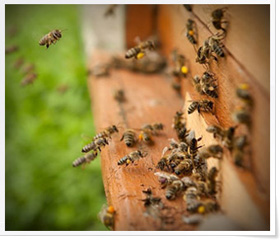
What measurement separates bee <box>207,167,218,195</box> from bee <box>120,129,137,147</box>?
0.93 meters

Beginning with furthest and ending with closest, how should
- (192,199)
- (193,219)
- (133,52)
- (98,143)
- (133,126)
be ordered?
(133,52)
(133,126)
(98,143)
(192,199)
(193,219)

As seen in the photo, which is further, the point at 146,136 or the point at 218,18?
the point at 146,136

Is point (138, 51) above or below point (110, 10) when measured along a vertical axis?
below

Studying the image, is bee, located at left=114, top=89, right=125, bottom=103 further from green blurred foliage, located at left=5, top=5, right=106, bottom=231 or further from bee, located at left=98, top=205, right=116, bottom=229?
bee, located at left=98, top=205, right=116, bottom=229

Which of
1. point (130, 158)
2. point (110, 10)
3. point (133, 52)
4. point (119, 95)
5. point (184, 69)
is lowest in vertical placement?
point (130, 158)

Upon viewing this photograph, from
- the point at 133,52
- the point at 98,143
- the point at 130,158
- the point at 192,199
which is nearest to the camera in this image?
the point at 192,199

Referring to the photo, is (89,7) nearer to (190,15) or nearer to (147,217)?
(190,15)

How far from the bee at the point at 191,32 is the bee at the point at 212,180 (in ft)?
4.46

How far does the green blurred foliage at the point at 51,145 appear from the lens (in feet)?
21.3

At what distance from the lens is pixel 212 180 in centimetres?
241

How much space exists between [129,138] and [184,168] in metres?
0.68

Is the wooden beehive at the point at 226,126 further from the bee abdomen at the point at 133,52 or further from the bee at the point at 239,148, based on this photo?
the bee abdomen at the point at 133,52

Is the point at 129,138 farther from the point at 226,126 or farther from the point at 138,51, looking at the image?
the point at 138,51

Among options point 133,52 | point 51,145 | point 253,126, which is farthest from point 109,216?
point 51,145
